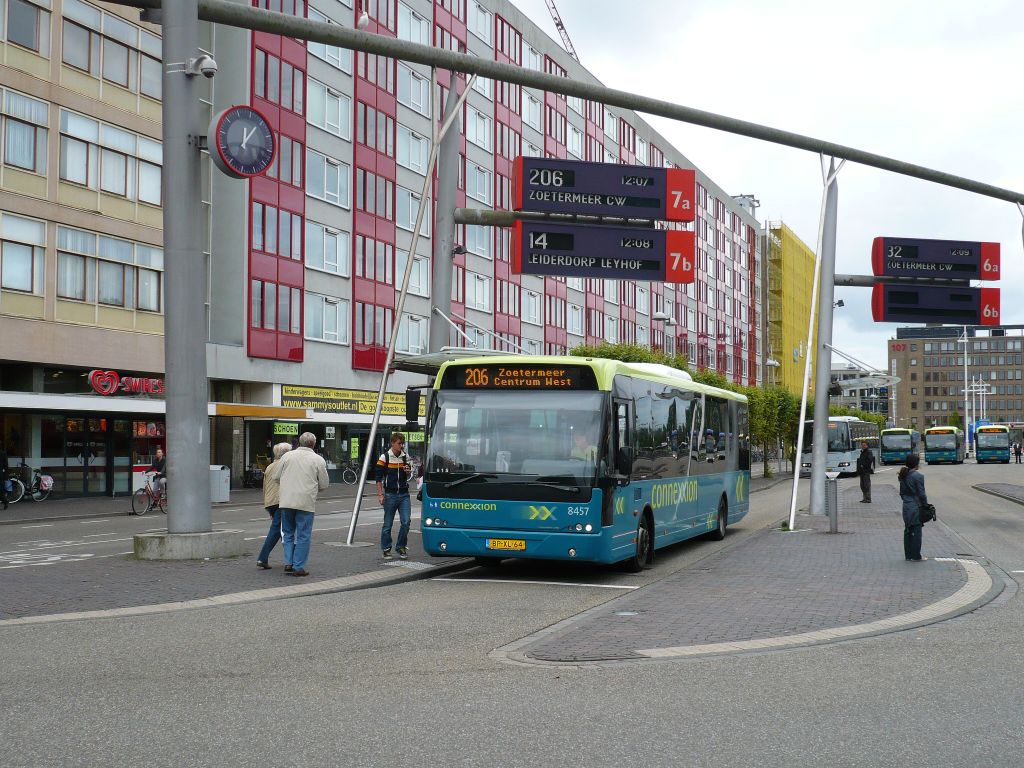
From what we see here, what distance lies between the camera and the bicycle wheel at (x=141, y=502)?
93.8 ft

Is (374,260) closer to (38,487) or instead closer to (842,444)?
(38,487)

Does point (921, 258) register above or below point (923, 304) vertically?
above

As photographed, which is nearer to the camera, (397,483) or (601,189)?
(397,483)

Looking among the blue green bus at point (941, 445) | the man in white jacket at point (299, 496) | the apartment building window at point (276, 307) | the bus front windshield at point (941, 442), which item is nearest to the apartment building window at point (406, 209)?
the apartment building window at point (276, 307)

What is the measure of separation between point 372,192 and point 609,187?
3155 centimetres

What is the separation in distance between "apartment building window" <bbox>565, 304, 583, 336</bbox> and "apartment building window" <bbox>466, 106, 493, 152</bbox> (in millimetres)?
13808

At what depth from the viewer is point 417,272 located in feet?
167

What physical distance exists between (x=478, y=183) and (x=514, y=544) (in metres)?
45.1

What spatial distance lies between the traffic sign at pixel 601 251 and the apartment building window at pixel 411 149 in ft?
111

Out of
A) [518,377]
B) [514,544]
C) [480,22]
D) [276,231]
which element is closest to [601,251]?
[518,377]

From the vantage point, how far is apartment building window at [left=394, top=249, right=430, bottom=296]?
4994 centimetres

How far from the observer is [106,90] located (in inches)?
1342

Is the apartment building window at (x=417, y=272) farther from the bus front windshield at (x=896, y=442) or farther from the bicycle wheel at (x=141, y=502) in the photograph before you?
the bus front windshield at (x=896, y=442)

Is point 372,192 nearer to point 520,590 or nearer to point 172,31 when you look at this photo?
point 172,31
